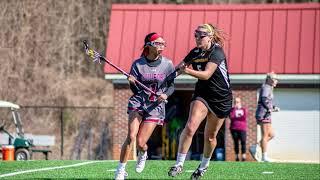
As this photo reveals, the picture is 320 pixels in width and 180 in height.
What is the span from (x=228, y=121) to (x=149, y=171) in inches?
548

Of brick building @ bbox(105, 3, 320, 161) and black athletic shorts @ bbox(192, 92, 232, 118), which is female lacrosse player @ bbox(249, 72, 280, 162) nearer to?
brick building @ bbox(105, 3, 320, 161)

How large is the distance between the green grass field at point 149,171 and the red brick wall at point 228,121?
1123 cm

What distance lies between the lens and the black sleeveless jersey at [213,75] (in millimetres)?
13062

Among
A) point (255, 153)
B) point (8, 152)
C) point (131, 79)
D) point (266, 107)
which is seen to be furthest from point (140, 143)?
point (8, 152)

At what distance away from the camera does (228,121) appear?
29.6 metres

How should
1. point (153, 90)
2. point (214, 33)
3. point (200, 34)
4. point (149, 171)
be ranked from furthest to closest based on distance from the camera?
point (149, 171)
point (153, 90)
point (214, 33)
point (200, 34)

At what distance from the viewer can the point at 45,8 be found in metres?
45.6

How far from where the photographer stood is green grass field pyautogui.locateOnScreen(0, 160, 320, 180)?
47.8 ft

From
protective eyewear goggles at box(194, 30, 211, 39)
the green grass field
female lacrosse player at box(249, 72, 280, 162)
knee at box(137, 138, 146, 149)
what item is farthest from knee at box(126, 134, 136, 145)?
female lacrosse player at box(249, 72, 280, 162)

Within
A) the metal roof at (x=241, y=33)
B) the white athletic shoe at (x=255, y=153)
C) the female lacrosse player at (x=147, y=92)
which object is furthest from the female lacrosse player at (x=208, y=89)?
the metal roof at (x=241, y=33)

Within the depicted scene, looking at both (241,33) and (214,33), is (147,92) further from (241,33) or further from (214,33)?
(241,33)

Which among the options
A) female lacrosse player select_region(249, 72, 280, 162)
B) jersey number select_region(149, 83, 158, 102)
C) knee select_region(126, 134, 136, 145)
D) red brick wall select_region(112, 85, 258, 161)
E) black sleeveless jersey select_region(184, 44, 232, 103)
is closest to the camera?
knee select_region(126, 134, 136, 145)

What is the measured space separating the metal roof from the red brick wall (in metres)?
0.71

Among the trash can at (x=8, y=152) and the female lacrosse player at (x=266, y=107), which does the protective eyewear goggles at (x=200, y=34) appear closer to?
the female lacrosse player at (x=266, y=107)
